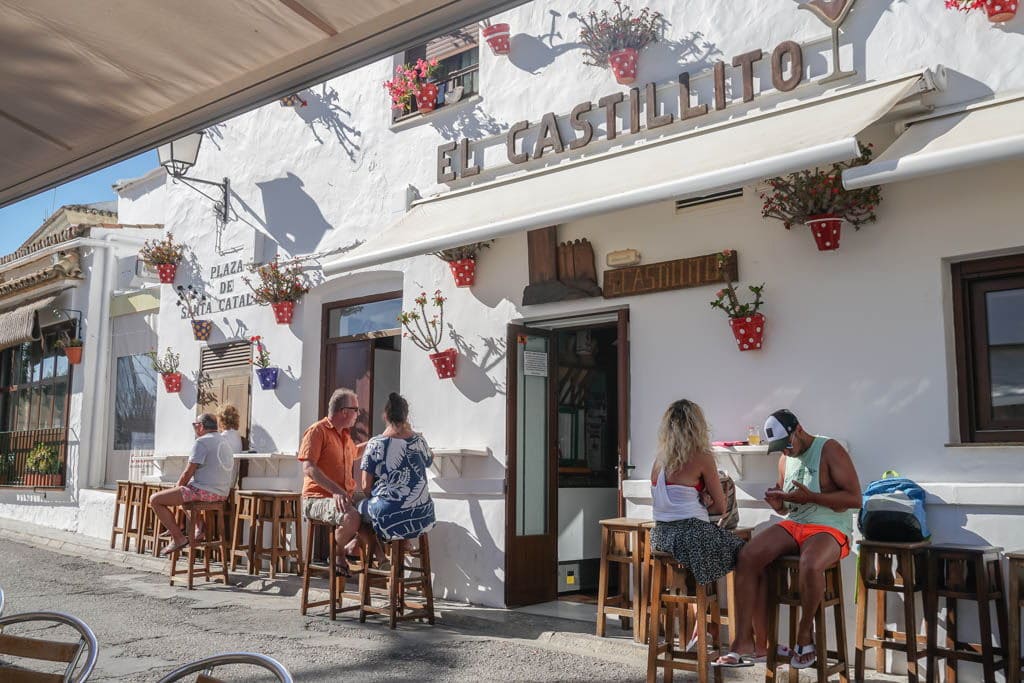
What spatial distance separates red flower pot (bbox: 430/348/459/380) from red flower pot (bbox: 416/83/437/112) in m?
2.33

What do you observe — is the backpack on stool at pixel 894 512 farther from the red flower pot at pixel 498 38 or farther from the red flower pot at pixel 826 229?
the red flower pot at pixel 498 38

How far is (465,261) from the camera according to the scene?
27.9ft

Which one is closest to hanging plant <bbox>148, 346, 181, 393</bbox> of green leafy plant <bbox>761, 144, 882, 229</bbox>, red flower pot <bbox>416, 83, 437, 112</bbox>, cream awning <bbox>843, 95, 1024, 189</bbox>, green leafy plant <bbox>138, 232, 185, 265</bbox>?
green leafy plant <bbox>138, 232, 185, 265</bbox>

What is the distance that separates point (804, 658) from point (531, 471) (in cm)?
350

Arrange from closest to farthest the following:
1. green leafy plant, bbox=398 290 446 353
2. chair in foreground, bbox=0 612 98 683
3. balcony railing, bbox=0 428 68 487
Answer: chair in foreground, bbox=0 612 98 683, green leafy plant, bbox=398 290 446 353, balcony railing, bbox=0 428 68 487

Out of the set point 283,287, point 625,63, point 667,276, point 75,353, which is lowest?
point 667,276

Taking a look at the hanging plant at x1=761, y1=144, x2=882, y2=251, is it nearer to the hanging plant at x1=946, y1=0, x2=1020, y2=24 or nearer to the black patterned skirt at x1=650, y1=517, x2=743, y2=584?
the hanging plant at x1=946, y1=0, x2=1020, y2=24

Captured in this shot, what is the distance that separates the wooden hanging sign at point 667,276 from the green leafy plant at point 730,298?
0.03 metres

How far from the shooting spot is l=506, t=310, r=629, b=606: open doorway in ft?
26.5

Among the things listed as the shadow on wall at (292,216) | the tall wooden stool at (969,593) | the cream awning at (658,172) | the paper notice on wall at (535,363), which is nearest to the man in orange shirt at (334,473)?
the cream awning at (658,172)

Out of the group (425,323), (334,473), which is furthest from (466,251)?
(334,473)

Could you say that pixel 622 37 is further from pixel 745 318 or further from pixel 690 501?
pixel 690 501

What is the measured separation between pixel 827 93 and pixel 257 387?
6752 mm

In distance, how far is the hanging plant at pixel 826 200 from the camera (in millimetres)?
6172
